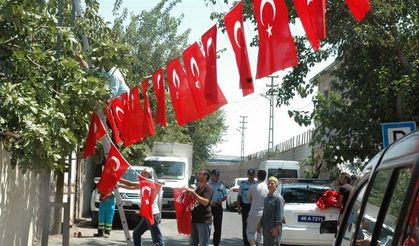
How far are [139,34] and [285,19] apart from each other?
2477 cm

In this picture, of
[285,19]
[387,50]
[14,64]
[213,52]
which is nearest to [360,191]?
[285,19]

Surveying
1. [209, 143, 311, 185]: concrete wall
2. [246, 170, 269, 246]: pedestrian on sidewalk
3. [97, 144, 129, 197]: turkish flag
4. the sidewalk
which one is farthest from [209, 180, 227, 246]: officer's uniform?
[209, 143, 311, 185]: concrete wall

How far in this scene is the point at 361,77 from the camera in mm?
17172

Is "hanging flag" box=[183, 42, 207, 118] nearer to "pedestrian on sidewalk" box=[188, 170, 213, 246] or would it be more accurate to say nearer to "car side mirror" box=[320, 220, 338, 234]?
"car side mirror" box=[320, 220, 338, 234]

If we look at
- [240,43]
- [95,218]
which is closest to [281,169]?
[95,218]

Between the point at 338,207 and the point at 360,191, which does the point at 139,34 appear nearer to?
the point at 338,207

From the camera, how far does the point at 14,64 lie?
922 cm

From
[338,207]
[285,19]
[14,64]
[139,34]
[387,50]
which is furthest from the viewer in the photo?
[139,34]

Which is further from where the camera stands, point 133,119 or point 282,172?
point 282,172

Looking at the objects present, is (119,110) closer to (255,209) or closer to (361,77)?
(255,209)

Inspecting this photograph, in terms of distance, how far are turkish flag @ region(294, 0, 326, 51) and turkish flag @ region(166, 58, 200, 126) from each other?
112 inches

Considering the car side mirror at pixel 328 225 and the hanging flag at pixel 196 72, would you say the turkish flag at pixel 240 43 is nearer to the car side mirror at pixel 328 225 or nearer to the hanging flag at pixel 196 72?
the hanging flag at pixel 196 72

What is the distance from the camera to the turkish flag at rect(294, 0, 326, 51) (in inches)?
221

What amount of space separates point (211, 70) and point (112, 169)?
329 cm
